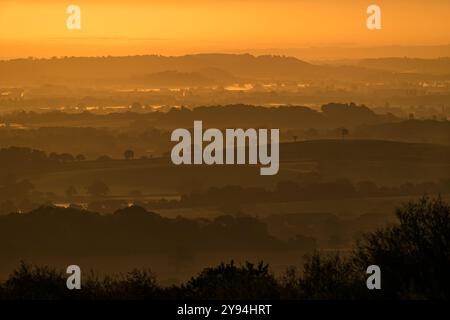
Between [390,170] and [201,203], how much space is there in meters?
38.9

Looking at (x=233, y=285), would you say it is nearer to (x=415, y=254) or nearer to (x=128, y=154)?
(x=415, y=254)

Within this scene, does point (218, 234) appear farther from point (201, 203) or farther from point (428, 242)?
point (428, 242)

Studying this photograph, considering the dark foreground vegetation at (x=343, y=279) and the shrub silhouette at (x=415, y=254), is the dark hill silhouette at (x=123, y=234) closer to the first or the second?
the dark foreground vegetation at (x=343, y=279)

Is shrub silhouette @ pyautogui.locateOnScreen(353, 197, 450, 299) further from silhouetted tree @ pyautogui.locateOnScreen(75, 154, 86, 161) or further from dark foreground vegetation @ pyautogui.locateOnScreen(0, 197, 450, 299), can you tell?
silhouetted tree @ pyautogui.locateOnScreen(75, 154, 86, 161)

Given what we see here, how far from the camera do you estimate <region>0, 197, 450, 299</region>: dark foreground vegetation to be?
26.7 meters

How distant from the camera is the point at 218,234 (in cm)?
12288

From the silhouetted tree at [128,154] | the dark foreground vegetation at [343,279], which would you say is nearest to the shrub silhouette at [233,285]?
the dark foreground vegetation at [343,279]

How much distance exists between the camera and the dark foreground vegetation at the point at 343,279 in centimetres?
2672

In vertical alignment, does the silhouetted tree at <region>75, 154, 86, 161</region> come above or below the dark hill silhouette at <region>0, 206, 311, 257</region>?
above

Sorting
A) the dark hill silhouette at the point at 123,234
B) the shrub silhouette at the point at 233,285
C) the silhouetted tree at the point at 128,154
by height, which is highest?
the silhouetted tree at the point at 128,154

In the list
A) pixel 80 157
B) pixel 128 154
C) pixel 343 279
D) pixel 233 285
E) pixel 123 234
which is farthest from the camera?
pixel 80 157

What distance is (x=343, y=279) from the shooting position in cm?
2938

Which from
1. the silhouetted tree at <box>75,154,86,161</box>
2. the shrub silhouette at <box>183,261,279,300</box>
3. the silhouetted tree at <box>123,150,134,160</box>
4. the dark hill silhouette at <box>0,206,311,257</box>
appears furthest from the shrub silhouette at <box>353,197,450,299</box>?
the silhouetted tree at <box>75,154,86,161</box>

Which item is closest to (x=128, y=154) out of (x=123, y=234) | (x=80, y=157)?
(x=80, y=157)
